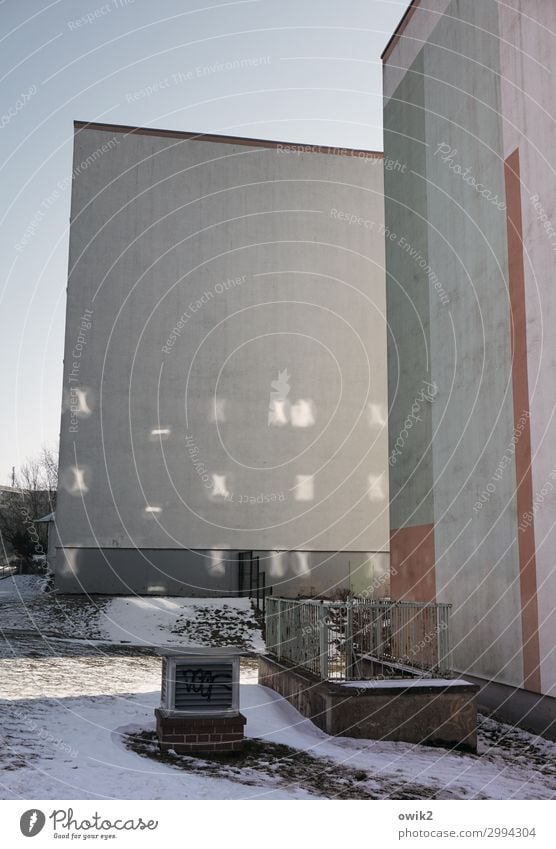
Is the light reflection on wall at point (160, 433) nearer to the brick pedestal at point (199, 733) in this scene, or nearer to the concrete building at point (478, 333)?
the concrete building at point (478, 333)

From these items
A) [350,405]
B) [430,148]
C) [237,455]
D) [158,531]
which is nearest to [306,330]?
[350,405]

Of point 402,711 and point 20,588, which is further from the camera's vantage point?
point 20,588

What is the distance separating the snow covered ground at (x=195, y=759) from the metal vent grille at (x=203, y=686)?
0.52 m

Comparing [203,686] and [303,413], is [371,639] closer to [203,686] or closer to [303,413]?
[203,686]

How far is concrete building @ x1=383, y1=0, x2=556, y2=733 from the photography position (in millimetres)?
11695

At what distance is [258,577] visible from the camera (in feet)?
82.0

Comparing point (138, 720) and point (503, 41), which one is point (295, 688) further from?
point (503, 41)

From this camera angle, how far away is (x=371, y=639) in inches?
466

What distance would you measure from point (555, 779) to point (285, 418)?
61.9 ft

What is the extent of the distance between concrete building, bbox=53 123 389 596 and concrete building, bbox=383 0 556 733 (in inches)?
358

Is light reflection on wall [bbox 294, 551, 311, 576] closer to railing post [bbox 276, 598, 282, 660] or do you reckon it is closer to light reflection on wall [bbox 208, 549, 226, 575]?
light reflection on wall [bbox 208, 549, 226, 575]
